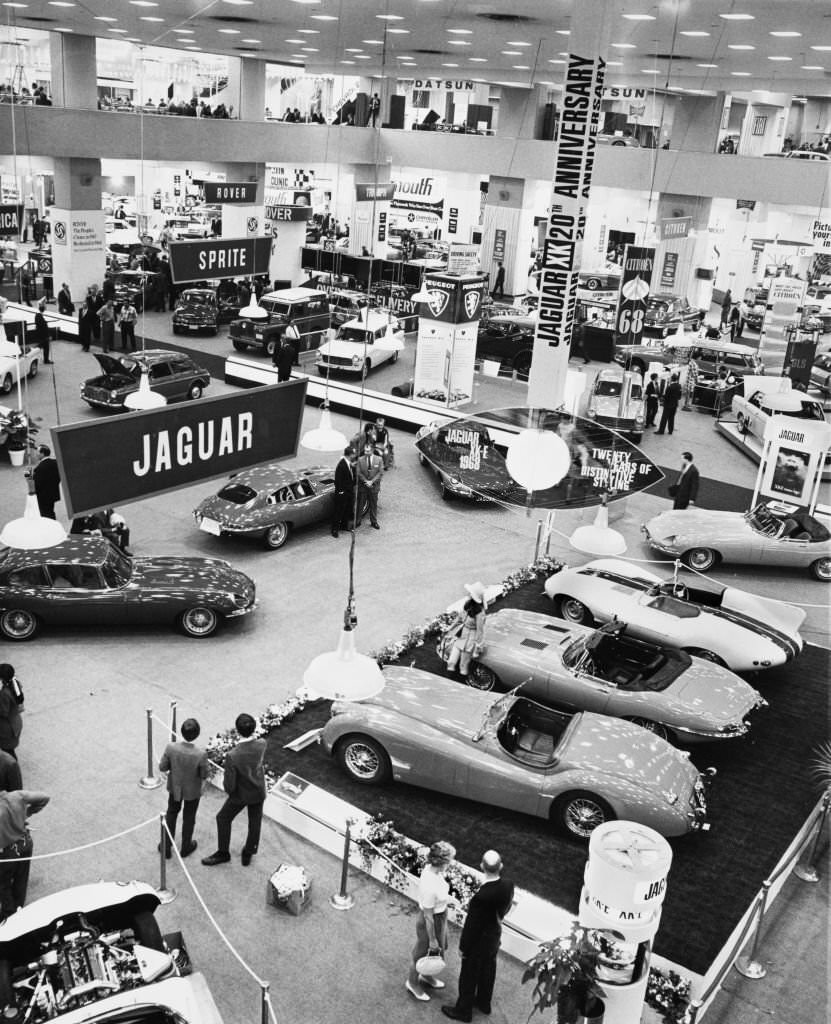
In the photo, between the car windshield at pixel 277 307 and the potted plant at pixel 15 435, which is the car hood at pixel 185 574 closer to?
the potted plant at pixel 15 435

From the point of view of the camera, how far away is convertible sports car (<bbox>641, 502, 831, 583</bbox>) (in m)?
15.1

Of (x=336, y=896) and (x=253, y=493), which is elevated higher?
(x=253, y=493)

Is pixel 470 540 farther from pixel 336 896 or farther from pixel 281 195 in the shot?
pixel 281 195

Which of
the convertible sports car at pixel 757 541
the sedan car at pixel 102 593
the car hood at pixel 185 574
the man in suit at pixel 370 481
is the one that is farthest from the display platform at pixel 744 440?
the sedan car at pixel 102 593

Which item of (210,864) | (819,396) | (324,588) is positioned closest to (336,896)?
(210,864)

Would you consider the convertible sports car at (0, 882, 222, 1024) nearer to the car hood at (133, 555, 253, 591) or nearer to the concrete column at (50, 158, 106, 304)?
the car hood at (133, 555, 253, 591)

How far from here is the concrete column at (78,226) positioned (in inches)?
1128

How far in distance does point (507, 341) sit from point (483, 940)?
23.0 meters

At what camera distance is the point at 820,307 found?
1409 inches

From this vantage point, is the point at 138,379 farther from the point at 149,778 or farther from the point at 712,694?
the point at 712,694

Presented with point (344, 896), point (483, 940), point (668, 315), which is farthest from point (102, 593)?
point (668, 315)

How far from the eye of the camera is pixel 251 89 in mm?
33469

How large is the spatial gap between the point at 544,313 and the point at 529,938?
6.97 m

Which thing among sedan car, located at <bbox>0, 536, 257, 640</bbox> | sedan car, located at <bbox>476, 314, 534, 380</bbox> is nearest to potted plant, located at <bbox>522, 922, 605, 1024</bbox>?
sedan car, located at <bbox>0, 536, 257, 640</bbox>
